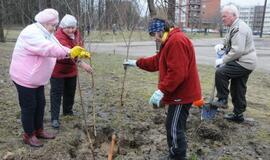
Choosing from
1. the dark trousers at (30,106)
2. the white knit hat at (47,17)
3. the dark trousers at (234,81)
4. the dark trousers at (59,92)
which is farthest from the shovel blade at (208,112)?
the white knit hat at (47,17)

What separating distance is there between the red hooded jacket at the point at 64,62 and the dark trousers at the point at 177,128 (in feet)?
5.80

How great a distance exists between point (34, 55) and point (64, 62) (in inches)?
39.7

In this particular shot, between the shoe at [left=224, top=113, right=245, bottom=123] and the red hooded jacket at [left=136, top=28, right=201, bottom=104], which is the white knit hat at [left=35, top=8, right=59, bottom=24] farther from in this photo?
the shoe at [left=224, top=113, right=245, bottom=123]

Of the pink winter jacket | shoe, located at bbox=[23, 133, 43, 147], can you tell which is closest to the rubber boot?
shoe, located at bbox=[23, 133, 43, 147]

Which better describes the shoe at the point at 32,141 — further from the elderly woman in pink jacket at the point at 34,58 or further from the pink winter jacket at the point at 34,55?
the pink winter jacket at the point at 34,55

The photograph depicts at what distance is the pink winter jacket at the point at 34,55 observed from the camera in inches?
155

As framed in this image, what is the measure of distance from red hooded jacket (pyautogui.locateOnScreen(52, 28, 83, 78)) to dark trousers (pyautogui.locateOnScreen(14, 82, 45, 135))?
67 centimetres

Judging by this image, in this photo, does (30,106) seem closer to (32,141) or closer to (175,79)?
(32,141)

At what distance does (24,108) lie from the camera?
4.24m

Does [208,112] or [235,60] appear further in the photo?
[208,112]

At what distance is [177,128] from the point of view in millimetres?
3904

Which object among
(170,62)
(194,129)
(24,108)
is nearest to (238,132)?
(194,129)

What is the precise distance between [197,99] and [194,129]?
1346mm

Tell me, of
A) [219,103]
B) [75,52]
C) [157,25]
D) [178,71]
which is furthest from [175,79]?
[219,103]
